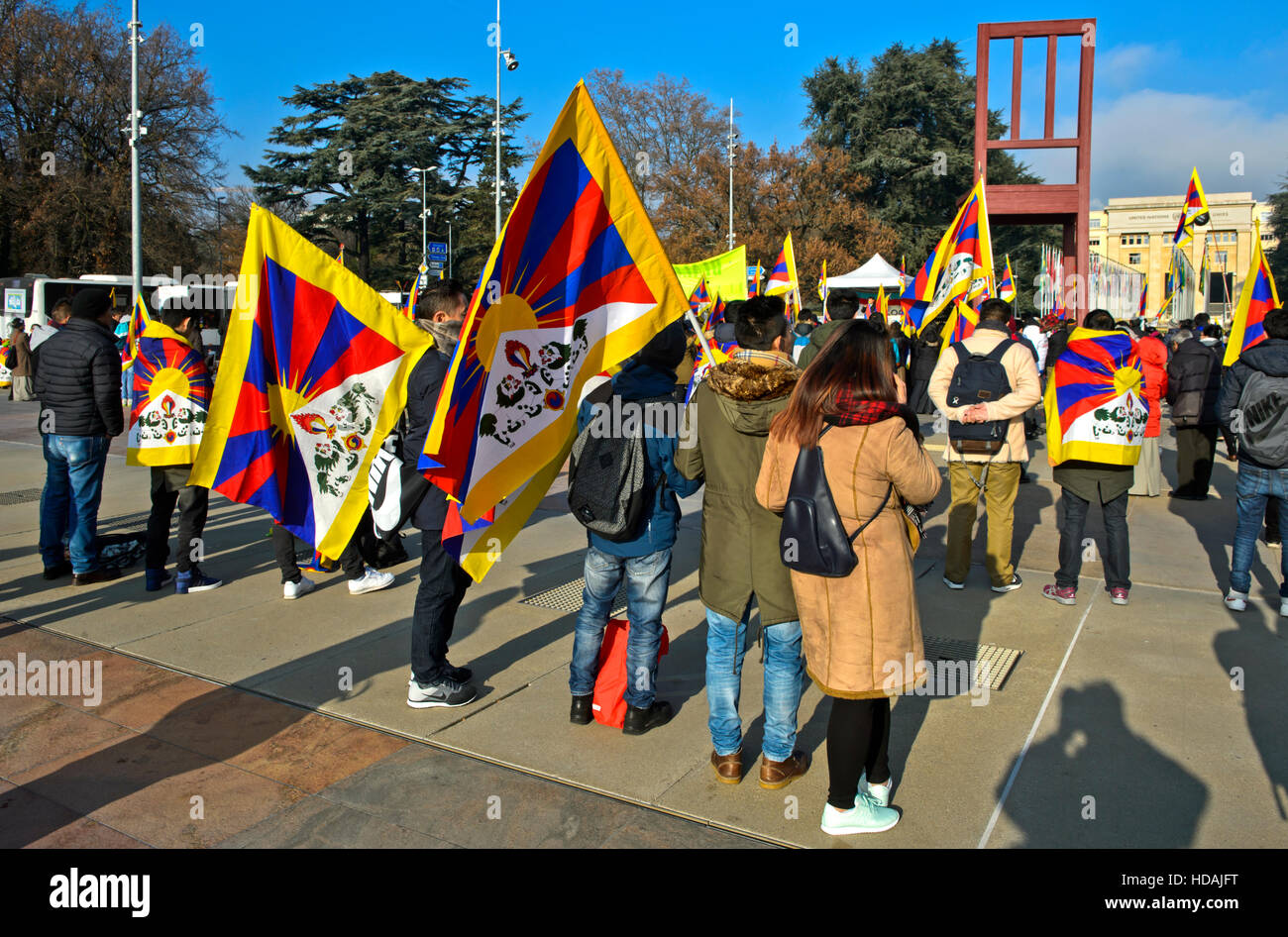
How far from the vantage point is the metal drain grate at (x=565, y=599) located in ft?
19.7

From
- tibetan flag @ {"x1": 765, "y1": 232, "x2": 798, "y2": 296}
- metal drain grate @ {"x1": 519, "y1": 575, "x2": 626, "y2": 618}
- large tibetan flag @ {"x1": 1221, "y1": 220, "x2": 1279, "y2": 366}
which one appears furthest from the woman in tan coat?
tibetan flag @ {"x1": 765, "y1": 232, "x2": 798, "y2": 296}

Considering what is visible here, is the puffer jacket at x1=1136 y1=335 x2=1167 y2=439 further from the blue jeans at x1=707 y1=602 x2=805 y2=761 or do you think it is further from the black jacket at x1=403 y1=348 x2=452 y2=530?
the black jacket at x1=403 y1=348 x2=452 y2=530

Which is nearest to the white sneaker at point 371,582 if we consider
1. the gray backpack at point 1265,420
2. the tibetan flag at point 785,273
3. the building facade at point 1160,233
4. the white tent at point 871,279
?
the gray backpack at point 1265,420

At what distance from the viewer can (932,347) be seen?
45.7 feet

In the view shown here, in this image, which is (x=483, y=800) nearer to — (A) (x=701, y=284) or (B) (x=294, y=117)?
(A) (x=701, y=284)

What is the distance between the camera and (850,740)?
3.26 metres

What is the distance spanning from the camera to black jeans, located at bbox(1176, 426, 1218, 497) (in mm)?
9266

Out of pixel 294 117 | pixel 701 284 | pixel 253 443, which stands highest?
pixel 294 117

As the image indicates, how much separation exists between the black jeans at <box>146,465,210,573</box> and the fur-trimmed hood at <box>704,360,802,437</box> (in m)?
4.35

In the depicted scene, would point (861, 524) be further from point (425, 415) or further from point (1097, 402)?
point (1097, 402)

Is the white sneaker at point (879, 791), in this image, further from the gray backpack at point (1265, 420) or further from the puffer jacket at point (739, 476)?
the gray backpack at point (1265, 420)

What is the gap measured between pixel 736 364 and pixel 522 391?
0.85 metres
